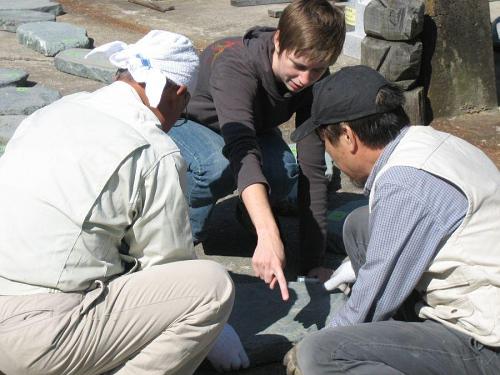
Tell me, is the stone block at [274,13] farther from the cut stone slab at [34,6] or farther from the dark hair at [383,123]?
the dark hair at [383,123]

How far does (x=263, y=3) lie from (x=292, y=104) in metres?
4.84

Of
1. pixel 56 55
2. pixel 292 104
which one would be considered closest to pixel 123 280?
pixel 292 104

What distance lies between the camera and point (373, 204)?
2.42 metres

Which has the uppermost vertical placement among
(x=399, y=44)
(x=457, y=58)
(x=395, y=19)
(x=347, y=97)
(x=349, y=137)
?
(x=347, y=97)

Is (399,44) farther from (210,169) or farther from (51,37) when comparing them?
(51,37)

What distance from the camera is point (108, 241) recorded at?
249 cm

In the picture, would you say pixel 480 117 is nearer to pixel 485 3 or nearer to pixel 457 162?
pixel 485 3

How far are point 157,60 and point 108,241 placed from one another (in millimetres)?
600

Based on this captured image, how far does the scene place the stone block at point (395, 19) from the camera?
4953 mm

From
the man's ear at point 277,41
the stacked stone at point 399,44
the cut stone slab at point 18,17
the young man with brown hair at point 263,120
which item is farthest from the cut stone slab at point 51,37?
the man's ear at point 277,41

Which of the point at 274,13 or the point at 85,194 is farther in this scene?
the point at 274,13

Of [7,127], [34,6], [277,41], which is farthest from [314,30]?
[34,6]

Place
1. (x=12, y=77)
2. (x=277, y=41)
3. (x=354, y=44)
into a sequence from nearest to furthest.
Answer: (x=277, y=41) < (x=12, y=77) < (x=354, y=44)

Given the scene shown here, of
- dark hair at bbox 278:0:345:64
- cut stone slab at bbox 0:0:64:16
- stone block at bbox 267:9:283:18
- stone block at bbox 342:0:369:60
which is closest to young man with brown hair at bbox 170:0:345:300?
dark hair at bbox 278:0:345:64
